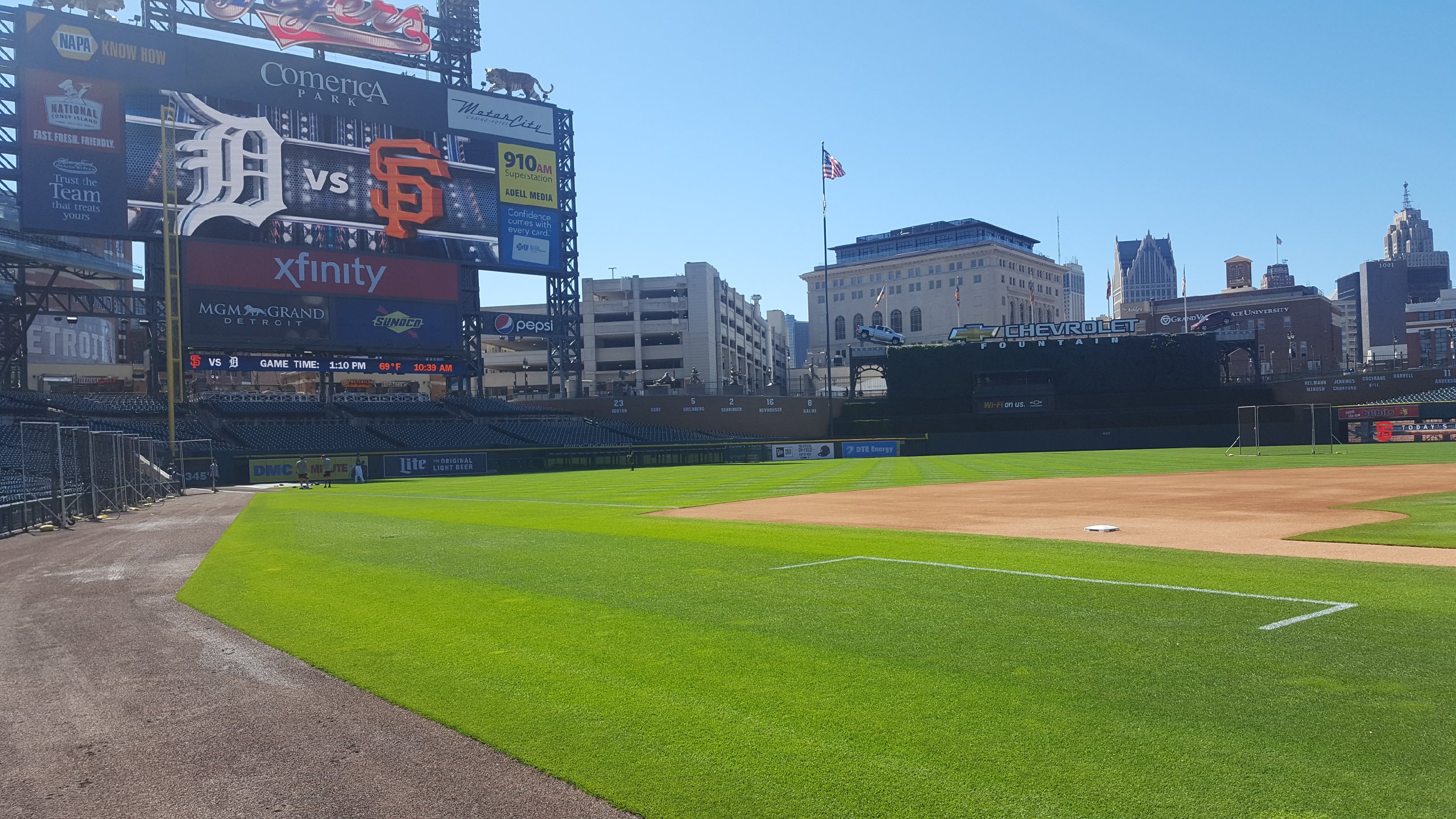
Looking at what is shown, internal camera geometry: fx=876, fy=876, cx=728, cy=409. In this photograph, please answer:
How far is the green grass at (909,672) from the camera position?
3.90 meters

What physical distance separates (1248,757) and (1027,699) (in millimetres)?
1157

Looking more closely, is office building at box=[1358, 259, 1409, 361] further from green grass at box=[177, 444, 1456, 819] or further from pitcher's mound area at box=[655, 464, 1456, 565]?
green grass at box=[177, 444, 1456, 819]

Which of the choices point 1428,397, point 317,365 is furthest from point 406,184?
point 1428,397

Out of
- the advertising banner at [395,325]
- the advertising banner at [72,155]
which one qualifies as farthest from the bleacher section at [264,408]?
the advertising banner at [72,155]

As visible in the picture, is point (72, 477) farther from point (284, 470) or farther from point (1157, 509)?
point (1157, 509)

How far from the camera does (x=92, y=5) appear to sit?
47.0 m

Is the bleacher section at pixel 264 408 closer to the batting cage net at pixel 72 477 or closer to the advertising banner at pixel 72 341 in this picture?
the batting cage net at pixel 72 477

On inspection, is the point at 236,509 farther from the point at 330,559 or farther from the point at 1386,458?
the point at 1386,458

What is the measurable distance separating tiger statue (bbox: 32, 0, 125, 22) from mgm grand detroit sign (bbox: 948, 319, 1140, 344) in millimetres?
58681

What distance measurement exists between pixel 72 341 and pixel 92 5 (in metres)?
60.6

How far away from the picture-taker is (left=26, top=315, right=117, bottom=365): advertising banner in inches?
3391

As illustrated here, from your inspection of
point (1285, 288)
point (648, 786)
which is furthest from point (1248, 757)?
point (1285, 288)

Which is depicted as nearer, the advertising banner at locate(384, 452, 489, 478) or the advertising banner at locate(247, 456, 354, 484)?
the advertising banner at locate(247, 456, 354, 484)

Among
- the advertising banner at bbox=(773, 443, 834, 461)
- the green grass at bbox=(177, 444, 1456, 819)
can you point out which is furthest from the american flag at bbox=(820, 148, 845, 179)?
the green grass at bbox=(177, 444, 1456, 819)
